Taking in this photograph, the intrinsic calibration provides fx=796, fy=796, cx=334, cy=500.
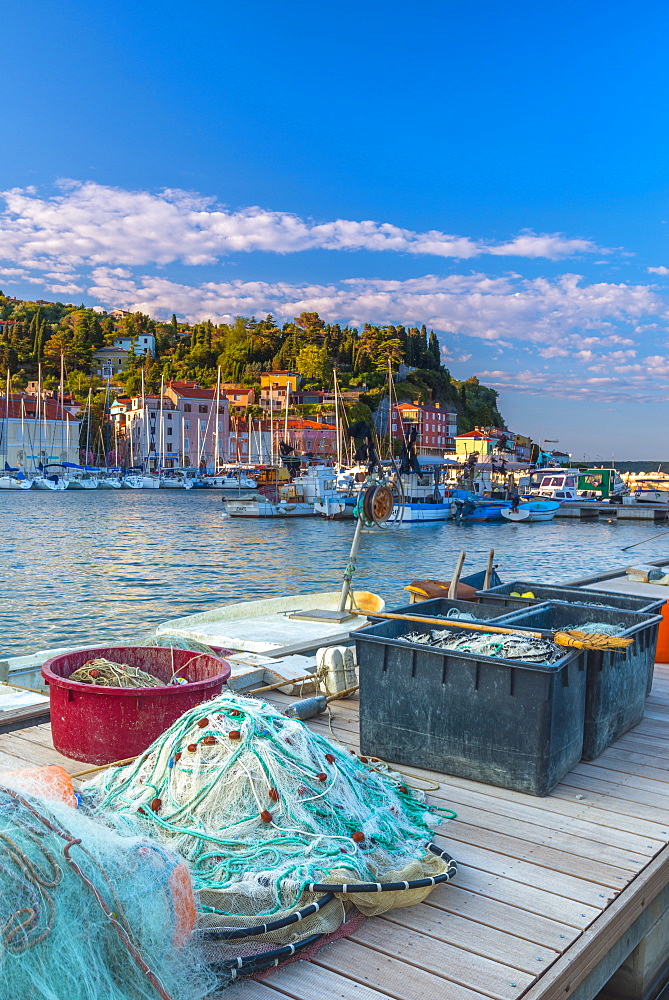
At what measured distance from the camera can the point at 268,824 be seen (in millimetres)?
3410

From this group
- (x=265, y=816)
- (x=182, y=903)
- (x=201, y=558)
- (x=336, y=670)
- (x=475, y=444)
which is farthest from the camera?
(x=475, y=444)

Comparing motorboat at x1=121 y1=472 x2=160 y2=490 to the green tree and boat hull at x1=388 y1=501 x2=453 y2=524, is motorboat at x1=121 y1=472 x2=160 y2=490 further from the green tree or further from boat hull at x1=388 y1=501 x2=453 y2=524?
boat hull at x1=388 y1=501 x2=453 y2=524

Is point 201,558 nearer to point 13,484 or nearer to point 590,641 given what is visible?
point 590,641

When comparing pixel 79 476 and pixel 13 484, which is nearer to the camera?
pixel 13 484

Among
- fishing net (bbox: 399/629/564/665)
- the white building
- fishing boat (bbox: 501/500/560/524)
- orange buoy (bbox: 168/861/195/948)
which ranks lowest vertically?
fishing boat (bbox: 501/500/560/524)

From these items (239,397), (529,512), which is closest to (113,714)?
(529,512)

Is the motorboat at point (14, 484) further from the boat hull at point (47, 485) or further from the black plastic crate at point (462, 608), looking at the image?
the black plastic crate at point (462, 608)

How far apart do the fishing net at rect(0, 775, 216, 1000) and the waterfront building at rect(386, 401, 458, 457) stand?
396 feet

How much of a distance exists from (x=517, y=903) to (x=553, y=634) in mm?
2207

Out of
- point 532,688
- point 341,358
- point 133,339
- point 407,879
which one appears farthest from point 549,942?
point 133,339

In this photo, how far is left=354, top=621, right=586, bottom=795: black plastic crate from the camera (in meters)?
4.50

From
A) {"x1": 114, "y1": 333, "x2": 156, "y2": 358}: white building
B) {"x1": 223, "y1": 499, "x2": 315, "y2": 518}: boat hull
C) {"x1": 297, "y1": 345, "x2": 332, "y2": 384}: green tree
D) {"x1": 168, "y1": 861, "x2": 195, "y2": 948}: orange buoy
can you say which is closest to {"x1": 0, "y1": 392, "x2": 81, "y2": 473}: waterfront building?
{"x1": 297, "y1": 345, "x2": 332, "y2": 384}: green tree

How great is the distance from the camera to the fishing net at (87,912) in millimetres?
2180

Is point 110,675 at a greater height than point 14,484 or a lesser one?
greater
